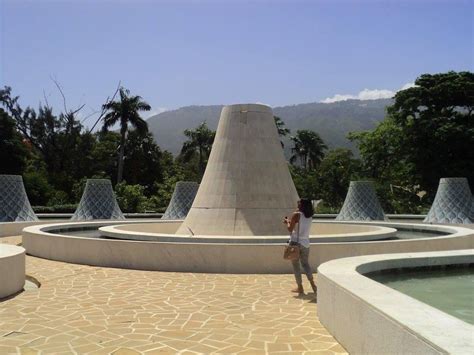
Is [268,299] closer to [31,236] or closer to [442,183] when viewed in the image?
[31,236]

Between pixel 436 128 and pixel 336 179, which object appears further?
pixel 336 179

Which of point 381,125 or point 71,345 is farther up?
point 381,125

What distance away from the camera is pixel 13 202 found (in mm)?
18359

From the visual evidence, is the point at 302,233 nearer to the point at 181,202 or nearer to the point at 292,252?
the point at 292,252

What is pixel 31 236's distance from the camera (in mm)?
11828

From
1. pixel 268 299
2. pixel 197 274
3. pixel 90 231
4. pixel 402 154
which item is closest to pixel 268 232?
pixel 197 274

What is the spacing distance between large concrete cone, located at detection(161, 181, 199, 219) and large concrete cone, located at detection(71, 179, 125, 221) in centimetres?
251

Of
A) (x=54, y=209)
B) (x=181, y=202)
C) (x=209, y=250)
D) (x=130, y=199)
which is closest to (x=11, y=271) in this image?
(x=209, y=250)

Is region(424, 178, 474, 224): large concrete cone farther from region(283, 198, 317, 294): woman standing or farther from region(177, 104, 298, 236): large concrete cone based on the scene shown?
region(283, 198, 317, 294): woman standing

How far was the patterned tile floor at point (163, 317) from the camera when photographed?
189 inches

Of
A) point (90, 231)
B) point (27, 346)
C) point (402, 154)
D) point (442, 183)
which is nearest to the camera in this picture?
point (27, 346)

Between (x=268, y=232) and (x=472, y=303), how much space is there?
285 inches

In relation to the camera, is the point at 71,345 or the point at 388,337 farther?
the point at 71,345

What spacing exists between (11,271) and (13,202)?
12.3 m
